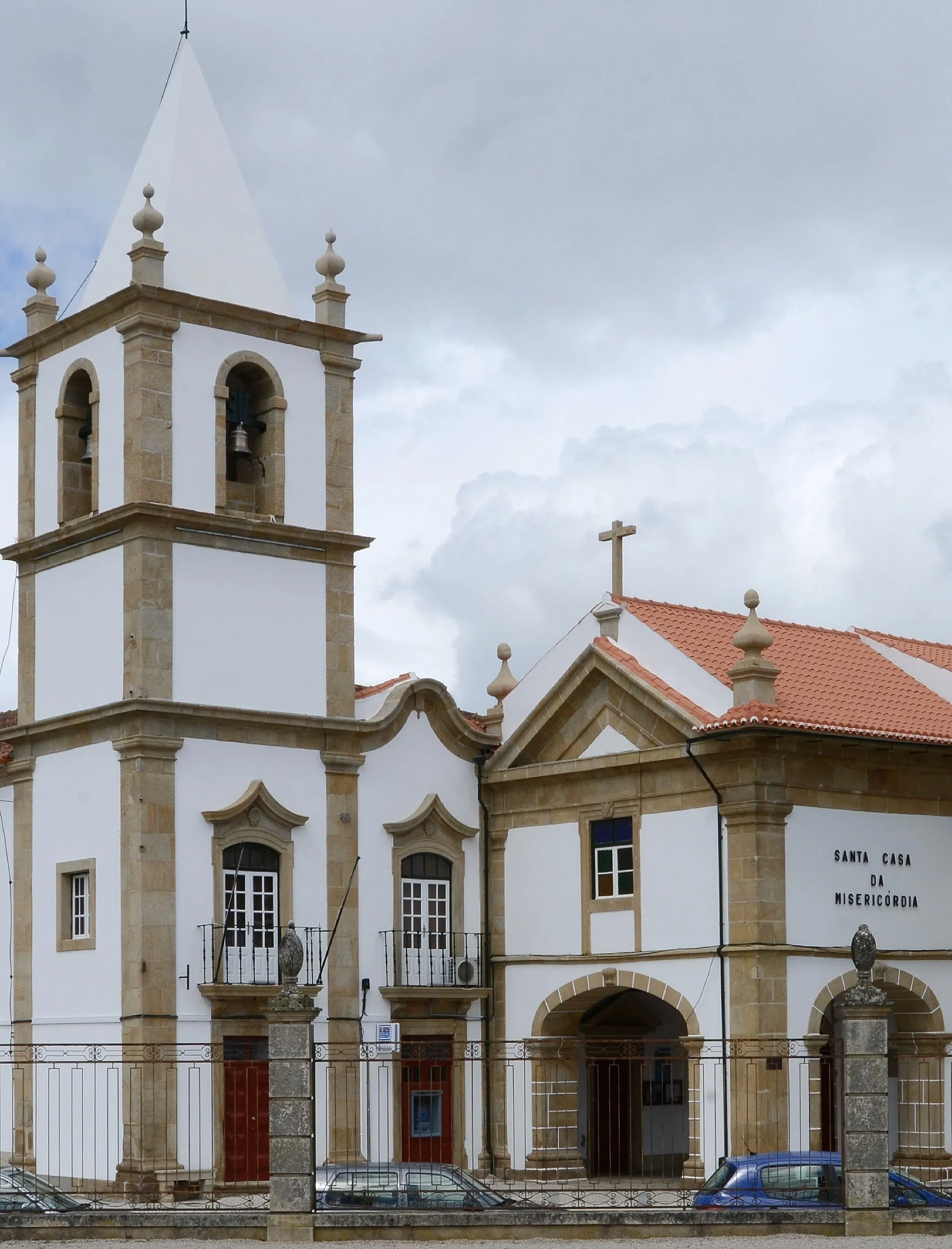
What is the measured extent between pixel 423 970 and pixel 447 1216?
415 inches

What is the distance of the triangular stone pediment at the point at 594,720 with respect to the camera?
31.3m

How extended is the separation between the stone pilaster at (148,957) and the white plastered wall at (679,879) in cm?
685

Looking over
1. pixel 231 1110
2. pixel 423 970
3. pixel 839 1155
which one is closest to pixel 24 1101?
pixel 231 1110

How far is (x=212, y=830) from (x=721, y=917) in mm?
7374

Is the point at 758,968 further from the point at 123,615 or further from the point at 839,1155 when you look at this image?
the point at 123,615

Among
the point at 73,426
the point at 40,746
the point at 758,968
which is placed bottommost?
→ the point at 758,968

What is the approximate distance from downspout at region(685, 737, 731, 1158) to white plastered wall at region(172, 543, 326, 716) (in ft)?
19.9

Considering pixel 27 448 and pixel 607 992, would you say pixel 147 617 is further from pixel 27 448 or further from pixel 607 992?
pixel 607 992

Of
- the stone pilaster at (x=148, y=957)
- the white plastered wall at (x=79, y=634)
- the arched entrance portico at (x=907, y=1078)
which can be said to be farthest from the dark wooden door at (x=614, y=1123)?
the white plastered wall at (x=79, y=634)

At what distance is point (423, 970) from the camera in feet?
108

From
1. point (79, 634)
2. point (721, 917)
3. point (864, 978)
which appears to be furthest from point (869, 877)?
point (79, 634)

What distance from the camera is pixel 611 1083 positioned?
34.3 m

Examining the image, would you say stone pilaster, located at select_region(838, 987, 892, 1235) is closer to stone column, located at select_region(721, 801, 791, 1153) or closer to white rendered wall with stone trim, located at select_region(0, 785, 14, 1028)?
stone column, located at select_region(721, 801, 791, 1153)

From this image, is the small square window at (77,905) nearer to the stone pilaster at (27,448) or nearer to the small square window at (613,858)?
the stone pilaster at (27,448)
